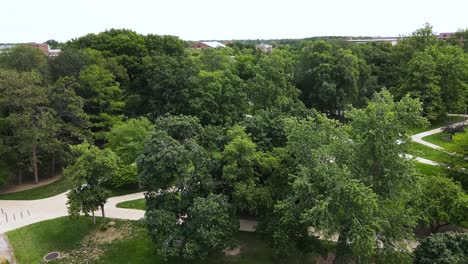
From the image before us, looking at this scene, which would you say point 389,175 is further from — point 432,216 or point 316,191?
point 432,216

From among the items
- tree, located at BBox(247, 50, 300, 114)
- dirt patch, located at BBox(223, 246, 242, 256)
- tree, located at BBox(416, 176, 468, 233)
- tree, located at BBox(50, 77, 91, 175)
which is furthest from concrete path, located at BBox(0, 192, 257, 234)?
tree, located at BBox(247, 50, 300, 114)

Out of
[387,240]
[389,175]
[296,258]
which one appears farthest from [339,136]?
[296,258]

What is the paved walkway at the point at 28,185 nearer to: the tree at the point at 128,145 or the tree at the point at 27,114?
the tree at the point at 27,114

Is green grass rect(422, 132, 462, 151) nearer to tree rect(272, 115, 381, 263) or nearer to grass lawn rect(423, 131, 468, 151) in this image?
grass lawn rect(423, 131, 468, 151)

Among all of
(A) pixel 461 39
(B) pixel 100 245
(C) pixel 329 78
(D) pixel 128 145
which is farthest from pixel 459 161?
(A) pixel 461 39

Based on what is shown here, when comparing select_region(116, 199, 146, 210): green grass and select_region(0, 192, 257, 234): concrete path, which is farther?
select_region(116, 199, 146, 210): green grass

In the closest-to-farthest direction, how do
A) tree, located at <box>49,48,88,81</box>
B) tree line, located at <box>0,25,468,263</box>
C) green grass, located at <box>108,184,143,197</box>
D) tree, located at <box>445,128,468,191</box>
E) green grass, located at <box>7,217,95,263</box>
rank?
tree line, located at <box>0,25,468,263</box>, green grass, located at <box>7,217,95,263</box>, tree, located at <box>445,128,468,191</box>, green grass, located at <box>108,184,143,197</box>, tree, located at <box>49,48,88,81</box>
